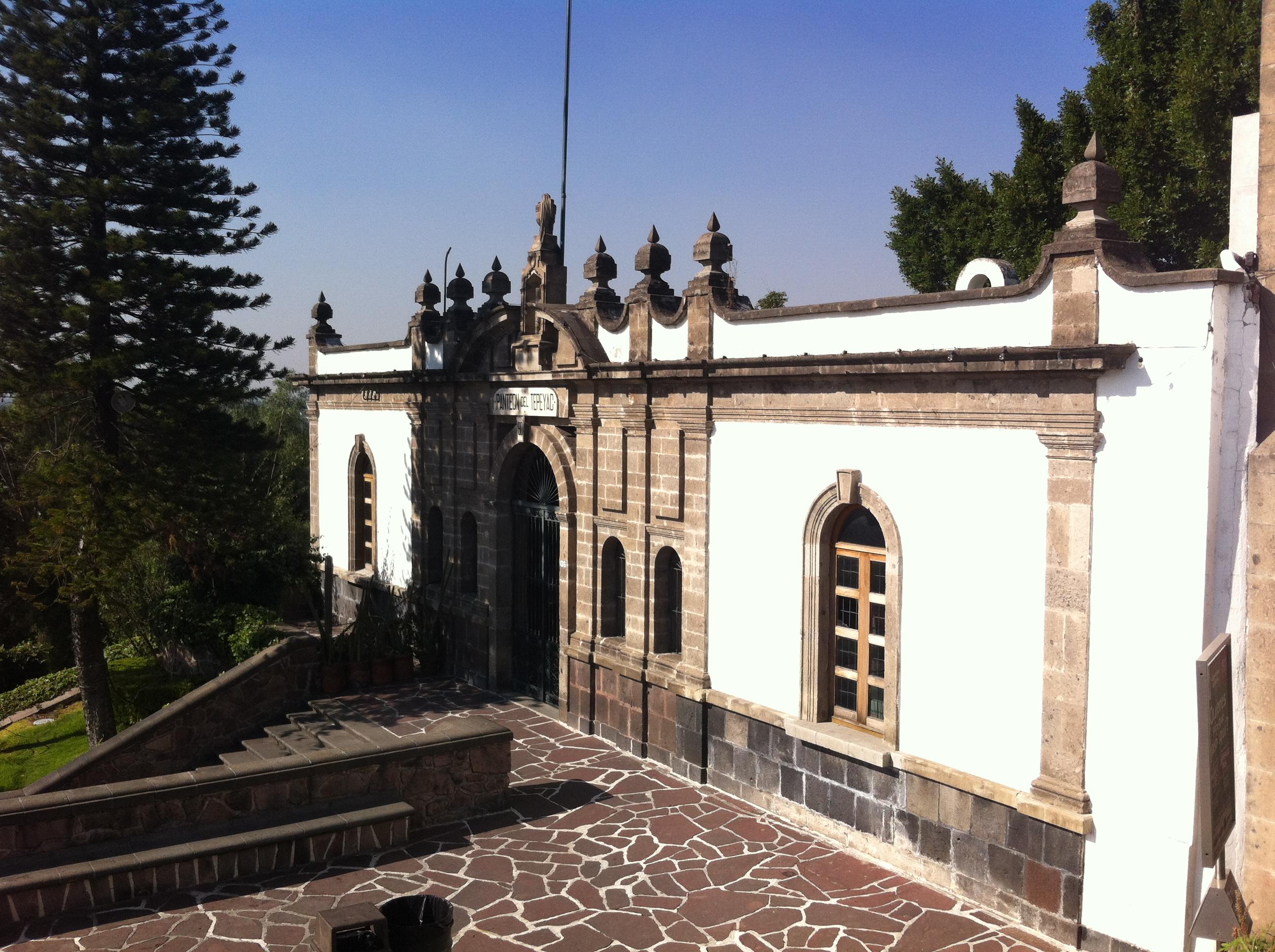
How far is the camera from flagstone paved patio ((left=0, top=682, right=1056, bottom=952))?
7617mm

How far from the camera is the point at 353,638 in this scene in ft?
47.5

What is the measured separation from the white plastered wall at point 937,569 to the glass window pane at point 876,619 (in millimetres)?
459

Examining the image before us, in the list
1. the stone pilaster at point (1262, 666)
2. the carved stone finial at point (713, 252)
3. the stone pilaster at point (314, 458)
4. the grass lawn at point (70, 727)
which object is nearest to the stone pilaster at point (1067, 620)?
the stone pilaster at point (1262, 666)

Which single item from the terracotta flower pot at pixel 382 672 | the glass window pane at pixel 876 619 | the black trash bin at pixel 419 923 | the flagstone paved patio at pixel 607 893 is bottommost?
the flagstone paved patio at pixel 607 893

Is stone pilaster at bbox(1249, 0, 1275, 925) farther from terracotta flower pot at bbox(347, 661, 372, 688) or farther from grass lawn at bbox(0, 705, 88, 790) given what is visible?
grass lawn at bbox(0, 705, 88, 790)

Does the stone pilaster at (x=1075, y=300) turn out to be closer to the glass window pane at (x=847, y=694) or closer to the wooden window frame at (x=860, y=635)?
the wooden window frame at (x=860, y=635)

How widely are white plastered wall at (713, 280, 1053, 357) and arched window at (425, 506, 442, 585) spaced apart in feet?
22.6

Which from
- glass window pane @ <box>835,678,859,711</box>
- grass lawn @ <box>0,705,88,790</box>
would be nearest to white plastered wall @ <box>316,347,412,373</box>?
grass lawn @ <box>0,705,88,790</box>

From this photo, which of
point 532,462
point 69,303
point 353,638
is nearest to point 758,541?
point 532,462

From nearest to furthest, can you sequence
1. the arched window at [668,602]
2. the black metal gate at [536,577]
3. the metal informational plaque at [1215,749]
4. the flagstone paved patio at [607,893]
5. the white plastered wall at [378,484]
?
1. the metal informational plaque at [1215,749]
2. the flagstone paved patio at [607,893]
3. the arched window at [668,602]
4. the black metal gate at [536,577]
5. the white plastered wall at [378,484]

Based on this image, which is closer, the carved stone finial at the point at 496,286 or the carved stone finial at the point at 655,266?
the carved stone finial at the point at 655,266

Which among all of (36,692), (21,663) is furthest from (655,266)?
(21,663)

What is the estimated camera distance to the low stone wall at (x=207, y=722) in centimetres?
1107

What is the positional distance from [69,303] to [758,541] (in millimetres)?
10026
